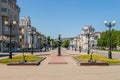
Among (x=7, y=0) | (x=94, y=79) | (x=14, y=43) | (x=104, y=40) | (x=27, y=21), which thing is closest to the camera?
(x=94, y=79)

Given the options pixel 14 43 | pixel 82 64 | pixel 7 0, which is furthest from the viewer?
pixel 14 43

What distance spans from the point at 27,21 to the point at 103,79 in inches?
7015

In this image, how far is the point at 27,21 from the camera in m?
194

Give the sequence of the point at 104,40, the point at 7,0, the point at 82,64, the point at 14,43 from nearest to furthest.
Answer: the point at 82,64 < the point at 7,0 < the point at 14,43 < the point at 104,40

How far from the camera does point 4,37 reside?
340 ft

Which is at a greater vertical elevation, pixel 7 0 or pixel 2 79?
pixel 7 0

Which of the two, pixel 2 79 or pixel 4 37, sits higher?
pixel 4 37

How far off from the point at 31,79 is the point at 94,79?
3.65 meters

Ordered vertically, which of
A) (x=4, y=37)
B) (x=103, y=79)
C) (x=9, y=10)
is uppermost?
(x=9, y=10)

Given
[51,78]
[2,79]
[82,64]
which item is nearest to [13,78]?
[2,79]

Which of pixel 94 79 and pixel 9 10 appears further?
pixel 9 10

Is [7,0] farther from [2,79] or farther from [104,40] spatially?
[2,79]

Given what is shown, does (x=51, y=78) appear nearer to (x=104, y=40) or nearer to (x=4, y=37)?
(x=4, y=37)

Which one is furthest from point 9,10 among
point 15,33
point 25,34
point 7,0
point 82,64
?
point 82,64
